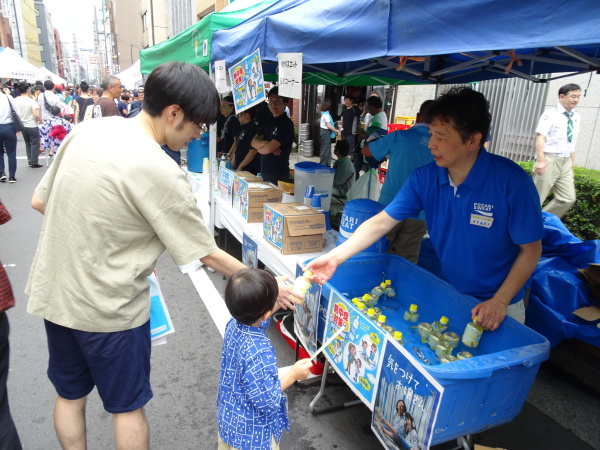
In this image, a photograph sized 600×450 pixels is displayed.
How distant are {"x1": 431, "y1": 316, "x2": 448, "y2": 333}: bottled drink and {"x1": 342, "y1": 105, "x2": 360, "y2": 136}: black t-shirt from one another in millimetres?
7970

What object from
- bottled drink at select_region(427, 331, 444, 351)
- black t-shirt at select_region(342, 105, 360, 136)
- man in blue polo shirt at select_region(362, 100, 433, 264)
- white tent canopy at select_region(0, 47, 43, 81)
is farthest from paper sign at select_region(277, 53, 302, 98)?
white tent canopy at select_region(0, 47, 43, 81)

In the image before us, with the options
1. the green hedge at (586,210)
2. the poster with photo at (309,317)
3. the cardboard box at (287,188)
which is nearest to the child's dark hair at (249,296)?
the poster with photo at (309,317)

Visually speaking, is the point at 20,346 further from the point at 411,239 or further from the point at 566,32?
the point at 566,32

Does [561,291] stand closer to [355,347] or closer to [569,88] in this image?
[355,347]

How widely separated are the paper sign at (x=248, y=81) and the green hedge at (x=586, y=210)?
4.39m

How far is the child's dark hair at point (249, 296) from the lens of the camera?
1526mm

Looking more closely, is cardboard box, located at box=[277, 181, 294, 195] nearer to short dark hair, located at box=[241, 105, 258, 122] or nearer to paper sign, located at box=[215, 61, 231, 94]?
paper sign, located at box=[215, 61, 231, 94]

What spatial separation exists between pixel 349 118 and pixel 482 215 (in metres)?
8.13

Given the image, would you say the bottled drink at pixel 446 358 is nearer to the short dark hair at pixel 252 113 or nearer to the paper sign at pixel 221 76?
the paper sign at pixel 221 76

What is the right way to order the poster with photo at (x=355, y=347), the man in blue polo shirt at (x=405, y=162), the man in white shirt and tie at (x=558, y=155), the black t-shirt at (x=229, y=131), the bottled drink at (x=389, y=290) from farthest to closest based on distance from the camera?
1. the black t-shirt at (x=229, y=131)
2. the man in white shirt and tie at (x=558, y=155)
3. the man in blue polo shirt at (x=405, y=162)
4. the bottled drink at (x=389, y=290)
5. the poster with photo at (x=355, y=347)

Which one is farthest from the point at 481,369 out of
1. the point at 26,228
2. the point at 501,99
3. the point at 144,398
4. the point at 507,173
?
the point at 501,99

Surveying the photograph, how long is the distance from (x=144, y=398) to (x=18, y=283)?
3592 millimetres

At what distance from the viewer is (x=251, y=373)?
1.52 metres

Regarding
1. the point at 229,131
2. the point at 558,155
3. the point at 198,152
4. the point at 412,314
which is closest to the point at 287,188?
the point at 412,314
